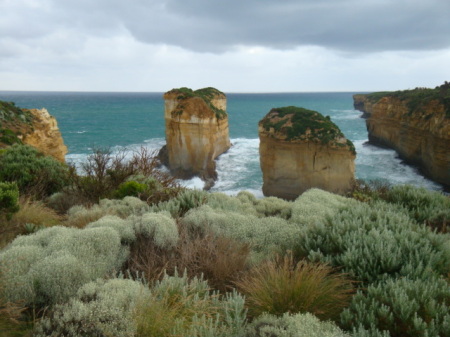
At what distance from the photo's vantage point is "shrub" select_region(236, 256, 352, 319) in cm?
375

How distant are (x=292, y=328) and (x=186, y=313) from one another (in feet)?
3.78

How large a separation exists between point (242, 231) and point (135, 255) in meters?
2.23

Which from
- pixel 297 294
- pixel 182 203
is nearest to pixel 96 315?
pixel 297 294

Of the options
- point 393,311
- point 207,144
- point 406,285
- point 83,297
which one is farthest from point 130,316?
point 207,144

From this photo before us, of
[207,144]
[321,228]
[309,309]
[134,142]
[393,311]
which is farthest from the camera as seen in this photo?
[134,142]

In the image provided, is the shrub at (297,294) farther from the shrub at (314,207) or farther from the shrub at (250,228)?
the shrub at (314,207)

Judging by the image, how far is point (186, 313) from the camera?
12.0ft

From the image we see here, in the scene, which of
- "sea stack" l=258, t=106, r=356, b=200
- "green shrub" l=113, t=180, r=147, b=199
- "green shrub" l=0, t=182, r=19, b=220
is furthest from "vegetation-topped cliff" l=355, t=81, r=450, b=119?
"green shrub" l=0, t=182, r=19, b=220

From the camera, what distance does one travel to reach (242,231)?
260 inches

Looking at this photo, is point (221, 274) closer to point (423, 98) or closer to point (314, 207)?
point (314, 207)

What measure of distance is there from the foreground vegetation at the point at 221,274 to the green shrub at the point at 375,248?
0.02 m

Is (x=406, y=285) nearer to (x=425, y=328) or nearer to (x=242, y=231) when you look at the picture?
(x=425, y=328)

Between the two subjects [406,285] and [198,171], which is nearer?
[406,285]

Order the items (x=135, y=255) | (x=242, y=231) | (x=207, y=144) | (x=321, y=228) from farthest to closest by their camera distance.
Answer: (x=207, y=144), (x=242, y=231), (x=321, y=228), (x=135, y=255)
